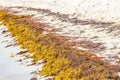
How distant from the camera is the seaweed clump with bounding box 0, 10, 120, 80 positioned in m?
9.99

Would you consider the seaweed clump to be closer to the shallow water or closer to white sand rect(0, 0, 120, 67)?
the shallow water

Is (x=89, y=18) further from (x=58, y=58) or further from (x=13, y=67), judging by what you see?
(x=13, y=67)

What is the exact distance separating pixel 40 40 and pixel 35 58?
6.18ft

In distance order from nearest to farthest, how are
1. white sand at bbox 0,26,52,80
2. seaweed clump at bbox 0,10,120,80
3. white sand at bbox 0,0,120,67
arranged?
seaweed clump at bbox 0,10,120,80
white sand at bbox 0,26,52,80
white sand at bbox 0,0,120,67

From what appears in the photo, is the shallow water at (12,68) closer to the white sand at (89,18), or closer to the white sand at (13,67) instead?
the white sand at (13,67)

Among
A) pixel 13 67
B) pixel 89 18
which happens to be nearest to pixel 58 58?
pixel 13 67

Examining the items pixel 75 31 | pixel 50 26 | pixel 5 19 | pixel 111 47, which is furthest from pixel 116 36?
pixel 5 19

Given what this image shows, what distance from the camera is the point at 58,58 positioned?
1176 centimetres

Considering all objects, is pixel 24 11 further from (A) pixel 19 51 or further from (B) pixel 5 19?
(A) pixel 19 51

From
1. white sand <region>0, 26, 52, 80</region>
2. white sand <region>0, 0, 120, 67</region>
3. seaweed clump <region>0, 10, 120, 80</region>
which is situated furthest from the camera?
white sand <region>0, 0, 120, 67</region>

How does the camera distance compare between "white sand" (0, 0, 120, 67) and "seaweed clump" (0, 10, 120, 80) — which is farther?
"white sand" (0, 0, 120, 67)

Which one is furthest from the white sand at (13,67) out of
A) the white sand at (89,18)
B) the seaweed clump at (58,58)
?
the white sand at (89,18)

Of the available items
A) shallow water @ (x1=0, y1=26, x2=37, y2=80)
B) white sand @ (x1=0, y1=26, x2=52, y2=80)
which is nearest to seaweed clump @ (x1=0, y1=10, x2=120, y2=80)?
white sand @ (x1=0, y1=26, x2=52, y2=80)

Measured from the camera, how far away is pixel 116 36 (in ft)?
44.3
